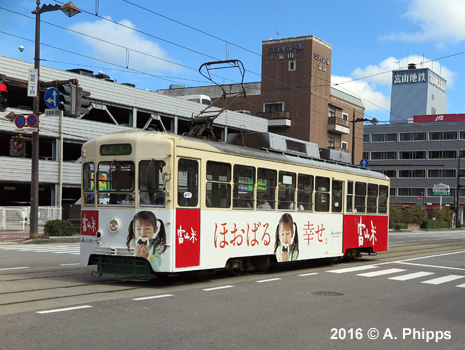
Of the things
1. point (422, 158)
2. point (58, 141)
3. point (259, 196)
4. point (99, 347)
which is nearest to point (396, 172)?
point (422, 158)

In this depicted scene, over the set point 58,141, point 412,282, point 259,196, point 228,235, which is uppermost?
point 58,141

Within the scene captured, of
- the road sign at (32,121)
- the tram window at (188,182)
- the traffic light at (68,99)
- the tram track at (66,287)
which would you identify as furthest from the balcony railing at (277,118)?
the tram window at (188,182)

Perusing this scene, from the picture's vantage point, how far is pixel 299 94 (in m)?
62.1

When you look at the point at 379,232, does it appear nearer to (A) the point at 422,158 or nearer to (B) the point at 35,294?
(B) the point at 35,294

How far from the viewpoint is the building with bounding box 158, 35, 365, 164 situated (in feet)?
202

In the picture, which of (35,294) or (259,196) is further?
(259,196)

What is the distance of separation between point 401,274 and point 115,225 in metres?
7.53

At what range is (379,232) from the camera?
19.0 meters

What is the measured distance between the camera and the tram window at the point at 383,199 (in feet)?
62.9

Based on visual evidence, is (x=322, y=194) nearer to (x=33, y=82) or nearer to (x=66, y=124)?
(x=33, y=82)

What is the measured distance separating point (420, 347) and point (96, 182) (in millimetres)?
7149

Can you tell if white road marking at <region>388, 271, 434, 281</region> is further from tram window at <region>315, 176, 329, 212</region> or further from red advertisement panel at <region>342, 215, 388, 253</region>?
tram window at <region>315, 176, 329, 212</region>

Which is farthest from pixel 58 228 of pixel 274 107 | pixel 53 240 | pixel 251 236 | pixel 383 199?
pixel 274 107

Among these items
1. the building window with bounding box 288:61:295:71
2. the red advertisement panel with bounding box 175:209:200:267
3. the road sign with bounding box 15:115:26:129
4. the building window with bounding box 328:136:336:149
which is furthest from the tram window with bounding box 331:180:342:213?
the building window with bounding box 328:136:336:149
